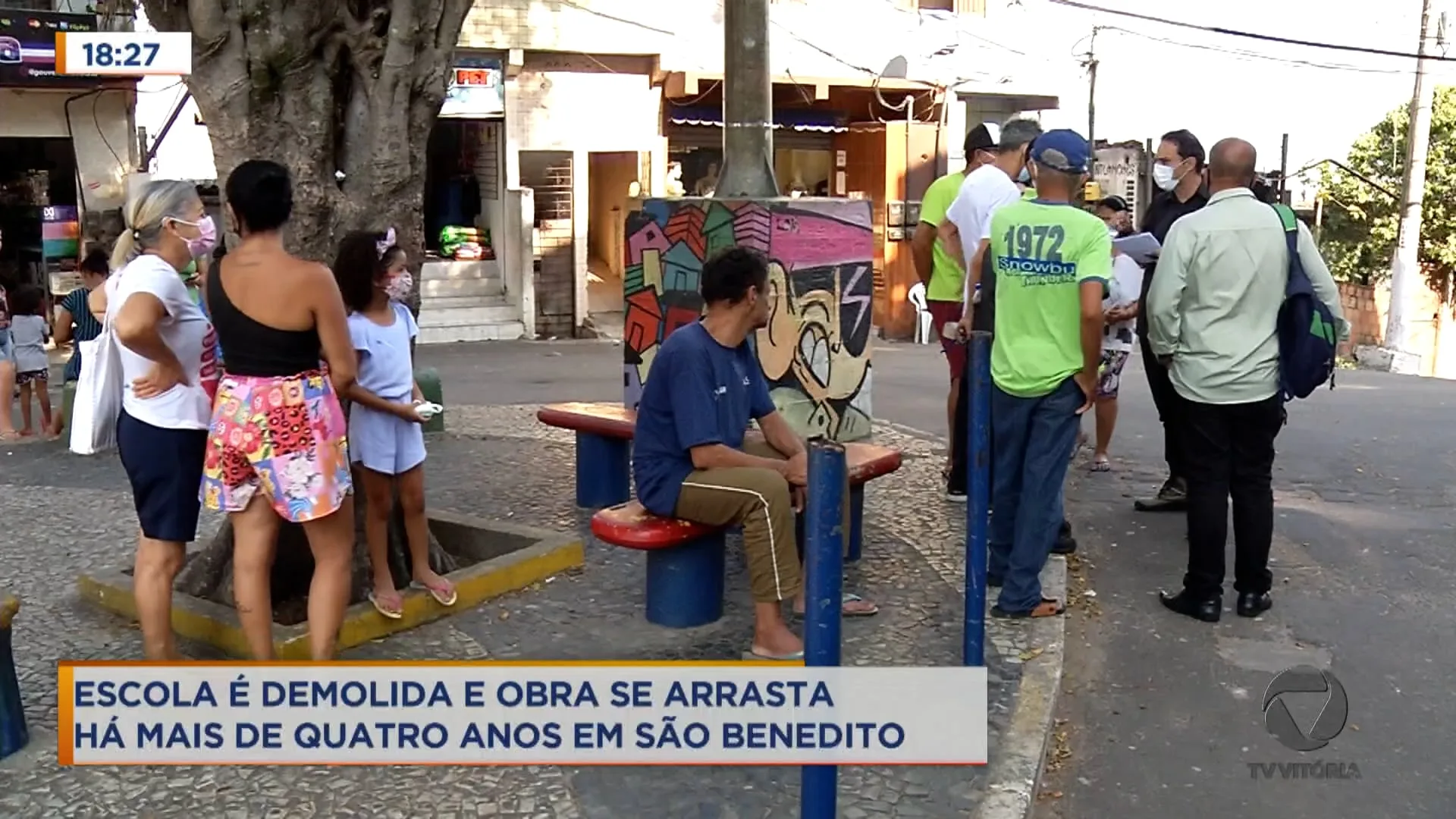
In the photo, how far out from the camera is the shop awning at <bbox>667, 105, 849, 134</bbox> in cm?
1744

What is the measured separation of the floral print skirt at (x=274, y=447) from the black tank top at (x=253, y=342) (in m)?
0.03

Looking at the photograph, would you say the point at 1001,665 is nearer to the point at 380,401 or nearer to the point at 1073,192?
the point at 1073,192

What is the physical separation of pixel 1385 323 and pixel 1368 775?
2107 centimetres

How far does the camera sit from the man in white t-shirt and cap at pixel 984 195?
20.3ft

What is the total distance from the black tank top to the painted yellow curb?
0.99 metres

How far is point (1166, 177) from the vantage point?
6.47m

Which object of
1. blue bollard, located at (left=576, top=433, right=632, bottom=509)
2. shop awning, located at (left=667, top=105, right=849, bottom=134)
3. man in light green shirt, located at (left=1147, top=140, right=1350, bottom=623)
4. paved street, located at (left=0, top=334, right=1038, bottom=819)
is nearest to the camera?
paved street, located at (left=0, top=334, right=1038, bottom=819)

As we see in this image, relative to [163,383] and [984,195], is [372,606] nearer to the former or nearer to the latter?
[163,383]

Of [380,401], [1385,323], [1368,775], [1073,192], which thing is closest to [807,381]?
[1073,192]

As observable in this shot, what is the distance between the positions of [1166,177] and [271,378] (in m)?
4.41

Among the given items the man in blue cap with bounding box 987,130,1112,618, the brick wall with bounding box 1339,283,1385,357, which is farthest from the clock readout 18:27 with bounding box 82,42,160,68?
the brick wall with bounding box 1339,283,1385,357

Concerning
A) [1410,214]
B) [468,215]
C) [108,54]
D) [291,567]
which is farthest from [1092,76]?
[291,567]

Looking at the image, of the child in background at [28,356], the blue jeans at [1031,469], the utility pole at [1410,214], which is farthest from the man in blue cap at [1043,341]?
the utility pole at [1410,214]

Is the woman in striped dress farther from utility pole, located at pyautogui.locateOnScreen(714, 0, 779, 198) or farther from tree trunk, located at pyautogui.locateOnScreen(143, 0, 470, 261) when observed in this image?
utility pole, located at pyautogui.locateOnScreen(714, 0, 779, 198)
